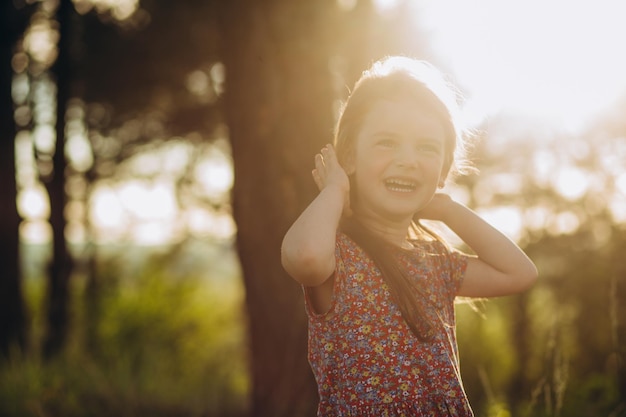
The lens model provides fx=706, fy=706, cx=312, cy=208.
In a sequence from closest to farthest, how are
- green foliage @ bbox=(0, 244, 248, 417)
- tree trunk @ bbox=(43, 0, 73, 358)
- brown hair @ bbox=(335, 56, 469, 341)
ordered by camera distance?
brown hair @ bbox=(335, 56, 469, 341)
green foliage @ bbox=(0, 244, 248, 417)
tree trunk @ bbox=(43, 0, 73, 358)

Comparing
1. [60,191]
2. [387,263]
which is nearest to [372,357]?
[387,263]

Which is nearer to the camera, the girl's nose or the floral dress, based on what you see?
the floral dress

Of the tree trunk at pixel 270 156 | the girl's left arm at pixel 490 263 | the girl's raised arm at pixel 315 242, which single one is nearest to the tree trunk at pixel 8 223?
the tree trunk at pixel 270 156

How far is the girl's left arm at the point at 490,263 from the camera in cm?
244

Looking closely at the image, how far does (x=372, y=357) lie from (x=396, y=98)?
31.7 inches

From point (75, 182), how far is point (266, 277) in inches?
395

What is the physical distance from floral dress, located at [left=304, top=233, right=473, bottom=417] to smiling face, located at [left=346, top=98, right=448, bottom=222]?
0.18 meters

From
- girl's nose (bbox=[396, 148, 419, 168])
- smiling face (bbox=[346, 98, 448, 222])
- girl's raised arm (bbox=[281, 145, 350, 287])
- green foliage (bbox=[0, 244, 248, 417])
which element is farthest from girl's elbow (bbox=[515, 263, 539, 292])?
green foliage (bbox=[0, 244, 248, 417])

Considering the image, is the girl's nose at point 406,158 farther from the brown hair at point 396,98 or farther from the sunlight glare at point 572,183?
the sunlight glare at point 572,183

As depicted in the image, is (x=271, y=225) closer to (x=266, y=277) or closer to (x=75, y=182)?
(x=266, y=277)

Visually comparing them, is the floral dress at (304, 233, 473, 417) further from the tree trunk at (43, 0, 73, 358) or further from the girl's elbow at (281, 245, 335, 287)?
the tree trunk at (43, 0, 73, 358)

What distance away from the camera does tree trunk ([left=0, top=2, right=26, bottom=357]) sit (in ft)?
33.7

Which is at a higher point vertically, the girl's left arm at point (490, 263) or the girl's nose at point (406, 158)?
the girl's nose at point (406, 158)

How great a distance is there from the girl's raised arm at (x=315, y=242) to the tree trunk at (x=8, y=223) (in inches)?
366
